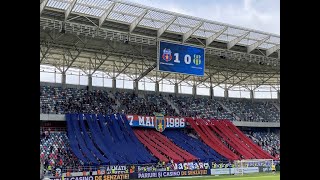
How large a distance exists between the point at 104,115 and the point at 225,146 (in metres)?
15.0

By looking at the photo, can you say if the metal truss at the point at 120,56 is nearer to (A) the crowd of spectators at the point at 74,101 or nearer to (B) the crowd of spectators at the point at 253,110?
(A) the crowd of spectators at the point at 74,101

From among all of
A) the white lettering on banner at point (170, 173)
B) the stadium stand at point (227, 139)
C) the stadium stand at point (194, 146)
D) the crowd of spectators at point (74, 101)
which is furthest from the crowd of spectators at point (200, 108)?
the white lettering on banner at point (170, 173)

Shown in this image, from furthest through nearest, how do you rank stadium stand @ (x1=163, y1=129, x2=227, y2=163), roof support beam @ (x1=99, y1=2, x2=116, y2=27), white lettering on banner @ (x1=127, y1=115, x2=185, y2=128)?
white lettering on banner @ (x1=127, y1=115, x2=185, y2=128), stadium stand @ (x1=163, y1=129, x2=227, y2=163), roof support beam @ (x1=99, y1=2, x2=116, y2=27)

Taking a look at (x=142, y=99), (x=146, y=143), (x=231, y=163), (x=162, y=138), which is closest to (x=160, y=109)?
(x=142, y=99)

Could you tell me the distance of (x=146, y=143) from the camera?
145 ft

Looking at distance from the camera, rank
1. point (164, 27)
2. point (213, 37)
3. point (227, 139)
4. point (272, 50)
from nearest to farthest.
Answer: point (164, 27) → point (213, 37) → point (272, 50) → point (227, 139)

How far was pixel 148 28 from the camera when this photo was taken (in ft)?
131

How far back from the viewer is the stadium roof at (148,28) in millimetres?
34719

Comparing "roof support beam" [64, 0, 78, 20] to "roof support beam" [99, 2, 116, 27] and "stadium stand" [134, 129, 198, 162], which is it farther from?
"stadium stand" [134, 129, 198, 162]

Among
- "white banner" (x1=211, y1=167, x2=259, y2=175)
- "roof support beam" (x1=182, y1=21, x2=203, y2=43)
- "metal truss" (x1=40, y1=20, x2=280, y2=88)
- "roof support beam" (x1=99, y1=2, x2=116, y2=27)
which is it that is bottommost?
"white banner" (x1=211, y1=167, x2=259, y2=175)

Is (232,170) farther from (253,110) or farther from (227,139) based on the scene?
(253,110)

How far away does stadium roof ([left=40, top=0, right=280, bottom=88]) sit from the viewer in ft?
114

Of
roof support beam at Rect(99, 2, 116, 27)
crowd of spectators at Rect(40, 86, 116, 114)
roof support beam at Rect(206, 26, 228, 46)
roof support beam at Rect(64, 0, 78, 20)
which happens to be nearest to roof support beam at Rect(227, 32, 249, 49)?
roof support beam at Rect(206, 26, 228, 46)

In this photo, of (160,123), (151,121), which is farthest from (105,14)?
(160,123)
